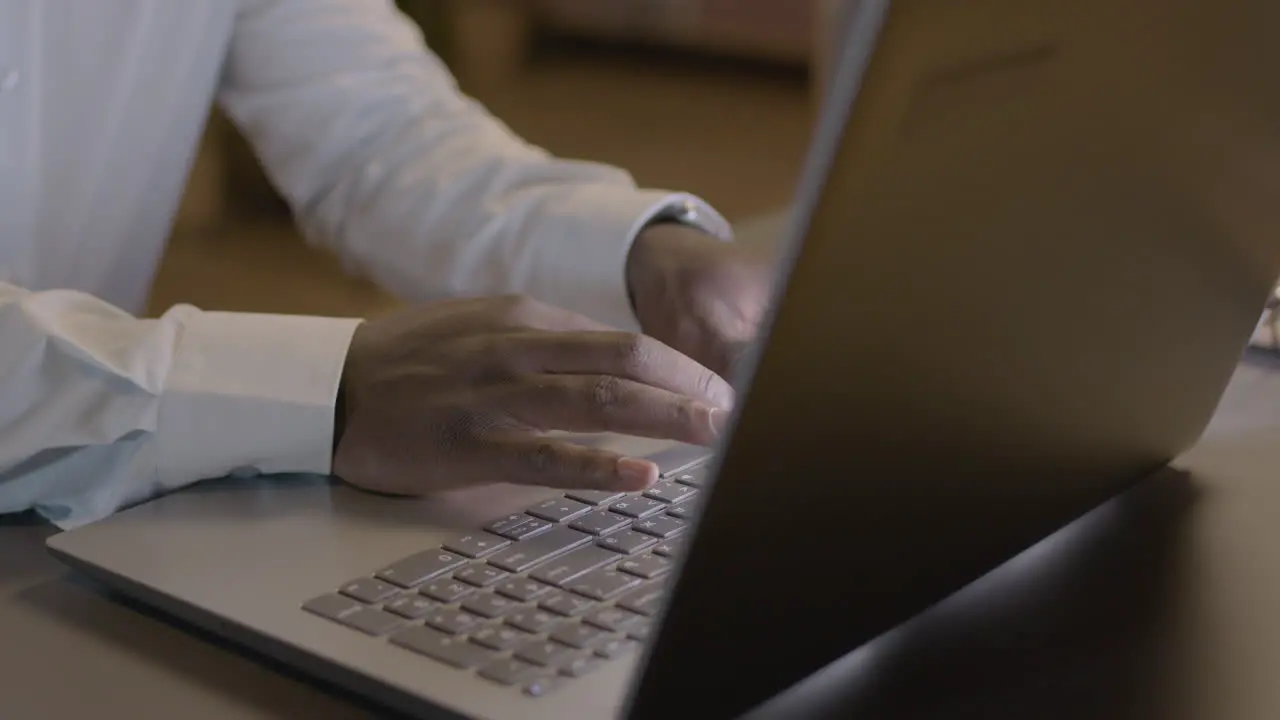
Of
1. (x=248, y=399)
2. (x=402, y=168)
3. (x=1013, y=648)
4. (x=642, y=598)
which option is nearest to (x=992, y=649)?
(x=1013, y=648)

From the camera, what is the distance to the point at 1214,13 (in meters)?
0.41

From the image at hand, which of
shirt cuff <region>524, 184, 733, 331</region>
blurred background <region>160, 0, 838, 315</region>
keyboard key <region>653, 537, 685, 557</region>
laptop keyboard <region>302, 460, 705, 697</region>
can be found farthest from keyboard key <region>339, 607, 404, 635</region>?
blurred background <region>160, 0, 838, 315</region>

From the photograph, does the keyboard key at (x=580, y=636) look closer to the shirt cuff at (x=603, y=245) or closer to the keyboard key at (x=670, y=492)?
the keyboard key at (x=670, y=492)

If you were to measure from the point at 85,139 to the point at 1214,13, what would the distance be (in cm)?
84

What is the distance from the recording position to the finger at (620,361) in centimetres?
67

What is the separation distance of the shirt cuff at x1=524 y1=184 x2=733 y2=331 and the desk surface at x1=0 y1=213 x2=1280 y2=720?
0.40 m

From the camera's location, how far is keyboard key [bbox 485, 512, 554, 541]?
0.59m

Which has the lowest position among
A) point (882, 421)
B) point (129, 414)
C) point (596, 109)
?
point (596, 109)

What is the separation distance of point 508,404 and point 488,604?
0.16 m

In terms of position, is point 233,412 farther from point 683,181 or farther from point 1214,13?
point 683,181

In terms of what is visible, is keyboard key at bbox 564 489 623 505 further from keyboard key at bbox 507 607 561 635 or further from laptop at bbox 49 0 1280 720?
keyboard key at bbox 507 607 561 635

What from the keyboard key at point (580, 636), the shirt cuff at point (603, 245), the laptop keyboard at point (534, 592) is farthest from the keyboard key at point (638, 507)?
the shirt cuff at point (603, 245)

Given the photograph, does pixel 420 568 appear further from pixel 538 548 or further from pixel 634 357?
pixel 634 357

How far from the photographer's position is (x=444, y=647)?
→ 0.49 meters
